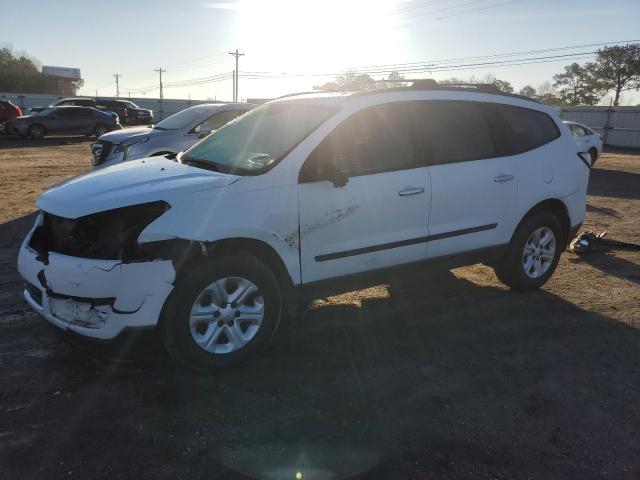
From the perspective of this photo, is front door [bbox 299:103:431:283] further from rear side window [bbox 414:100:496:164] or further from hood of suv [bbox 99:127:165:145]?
hood of suv [bbox 99:127:165:145]

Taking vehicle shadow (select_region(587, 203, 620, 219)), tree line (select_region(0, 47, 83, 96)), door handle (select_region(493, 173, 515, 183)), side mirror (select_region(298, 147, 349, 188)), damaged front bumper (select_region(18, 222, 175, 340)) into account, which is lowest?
vehicle shadow (select_region(587, 203, 620, 219))

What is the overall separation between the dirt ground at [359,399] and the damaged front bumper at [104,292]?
17cm

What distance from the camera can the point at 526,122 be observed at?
526cm

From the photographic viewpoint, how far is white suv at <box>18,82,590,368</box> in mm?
3328

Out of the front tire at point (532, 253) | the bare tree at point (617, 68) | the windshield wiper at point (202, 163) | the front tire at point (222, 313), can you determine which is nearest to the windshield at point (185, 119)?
the windshield wiper at point (202, 163)

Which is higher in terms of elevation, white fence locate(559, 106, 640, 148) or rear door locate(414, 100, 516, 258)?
white fence locate(559, 106, 640, 148)

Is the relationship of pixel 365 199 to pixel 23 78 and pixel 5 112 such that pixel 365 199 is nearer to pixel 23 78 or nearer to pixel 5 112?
pixel 5 112

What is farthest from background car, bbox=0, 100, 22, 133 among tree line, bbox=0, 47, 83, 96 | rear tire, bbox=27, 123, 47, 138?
tree line, bbox=0, 47, 83, 96

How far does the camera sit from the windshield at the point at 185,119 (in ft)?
30.3

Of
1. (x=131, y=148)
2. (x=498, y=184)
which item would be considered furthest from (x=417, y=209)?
(x=131, y=148)

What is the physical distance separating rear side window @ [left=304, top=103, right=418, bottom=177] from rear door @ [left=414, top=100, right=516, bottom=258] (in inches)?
8.3

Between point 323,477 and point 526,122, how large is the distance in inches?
157

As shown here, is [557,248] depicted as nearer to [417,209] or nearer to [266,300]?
[417,209]

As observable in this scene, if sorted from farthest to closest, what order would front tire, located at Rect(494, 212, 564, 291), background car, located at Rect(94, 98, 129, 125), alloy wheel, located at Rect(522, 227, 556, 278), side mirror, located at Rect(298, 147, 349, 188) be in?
1. background car, located at Rect(94, 98, 129, 125)
2. alloy wheel, located at Rect(522, 227, 556, 278)
3. front tire, located at Rect(494, 212, 564, 291)
4. side mirror, located at Rect(298, 147, 349, 188)
